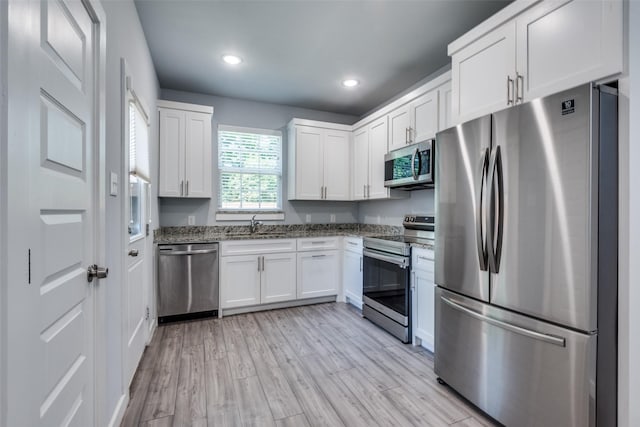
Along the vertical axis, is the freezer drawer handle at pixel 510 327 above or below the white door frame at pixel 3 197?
below

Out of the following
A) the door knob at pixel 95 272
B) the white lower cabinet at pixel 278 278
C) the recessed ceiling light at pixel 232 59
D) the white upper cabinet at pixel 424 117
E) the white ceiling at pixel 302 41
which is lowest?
the white lower cabinet at pixel 278 278

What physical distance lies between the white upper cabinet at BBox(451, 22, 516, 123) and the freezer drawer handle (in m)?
1.24

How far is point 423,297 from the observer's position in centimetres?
259

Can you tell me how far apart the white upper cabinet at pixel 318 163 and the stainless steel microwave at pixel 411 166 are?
943mm

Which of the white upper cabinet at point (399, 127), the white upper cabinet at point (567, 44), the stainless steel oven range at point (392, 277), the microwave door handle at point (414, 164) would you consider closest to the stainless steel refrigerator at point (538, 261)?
the white upper cabinet at point (567, 44)

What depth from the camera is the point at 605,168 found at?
1.33m

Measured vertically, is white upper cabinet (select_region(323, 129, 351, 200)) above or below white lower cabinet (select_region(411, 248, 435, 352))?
above

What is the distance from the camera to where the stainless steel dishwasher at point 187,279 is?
3.17 metres

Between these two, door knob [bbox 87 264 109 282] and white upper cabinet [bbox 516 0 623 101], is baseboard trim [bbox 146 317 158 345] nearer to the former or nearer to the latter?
door knob [bbox 87 264 109 282]

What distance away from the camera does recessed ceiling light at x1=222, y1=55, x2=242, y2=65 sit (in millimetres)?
2917

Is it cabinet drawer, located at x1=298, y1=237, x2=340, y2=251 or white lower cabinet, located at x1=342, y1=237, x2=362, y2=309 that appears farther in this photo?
cabinet drawer, located at x1=298, y1=237, x2=340, y2=251

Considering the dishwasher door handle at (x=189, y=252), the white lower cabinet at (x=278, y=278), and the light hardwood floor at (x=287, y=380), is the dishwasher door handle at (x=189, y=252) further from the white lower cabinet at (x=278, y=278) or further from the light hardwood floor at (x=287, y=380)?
the light hardwood floor at (x=287, y=380)

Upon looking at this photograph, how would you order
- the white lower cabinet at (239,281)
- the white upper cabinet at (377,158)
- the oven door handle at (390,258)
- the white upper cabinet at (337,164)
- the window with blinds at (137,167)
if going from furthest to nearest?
the white upper cabinet at (337,164)
the white upper cabinet at (377,158)
the white lower cabinet at (239,281)
the oven door handle at (390,258)
the window with blinds at (137,167)

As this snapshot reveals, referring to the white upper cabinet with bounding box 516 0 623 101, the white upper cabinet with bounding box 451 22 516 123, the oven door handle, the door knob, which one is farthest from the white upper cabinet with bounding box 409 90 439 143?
the door knob
